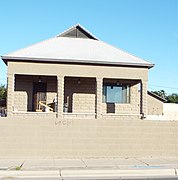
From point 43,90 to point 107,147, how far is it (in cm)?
872

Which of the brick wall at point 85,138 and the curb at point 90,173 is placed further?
the brick wall at point 85,138

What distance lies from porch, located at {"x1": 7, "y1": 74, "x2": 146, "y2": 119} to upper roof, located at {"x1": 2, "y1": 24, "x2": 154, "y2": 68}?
1.33 meters

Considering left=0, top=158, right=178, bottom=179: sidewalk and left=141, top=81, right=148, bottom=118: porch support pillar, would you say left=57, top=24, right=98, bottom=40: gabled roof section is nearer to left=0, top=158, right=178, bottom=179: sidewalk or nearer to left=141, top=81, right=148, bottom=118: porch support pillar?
left=141, top=81, right=148, bottom=118: porch support pillar

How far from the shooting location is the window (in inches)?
931

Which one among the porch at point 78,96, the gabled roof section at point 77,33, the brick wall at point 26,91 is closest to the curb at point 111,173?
the porch at point 78,96

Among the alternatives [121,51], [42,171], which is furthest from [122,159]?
[121,51]

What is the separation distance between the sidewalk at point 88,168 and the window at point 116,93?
363 inches

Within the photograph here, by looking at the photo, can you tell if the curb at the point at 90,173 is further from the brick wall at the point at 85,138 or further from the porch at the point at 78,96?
the porch at the point at 78,96

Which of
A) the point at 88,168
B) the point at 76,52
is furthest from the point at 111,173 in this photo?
the point at 76,52

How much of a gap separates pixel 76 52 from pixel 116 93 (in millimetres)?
3831

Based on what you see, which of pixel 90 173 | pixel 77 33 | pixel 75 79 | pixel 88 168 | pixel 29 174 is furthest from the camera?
pixel 77 33

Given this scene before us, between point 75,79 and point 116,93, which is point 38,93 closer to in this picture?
point 75,79

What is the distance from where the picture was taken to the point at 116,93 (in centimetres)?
2381

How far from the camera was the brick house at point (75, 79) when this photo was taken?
820 inches
